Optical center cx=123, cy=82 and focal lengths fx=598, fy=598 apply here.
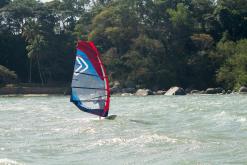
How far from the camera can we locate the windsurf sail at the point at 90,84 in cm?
2072

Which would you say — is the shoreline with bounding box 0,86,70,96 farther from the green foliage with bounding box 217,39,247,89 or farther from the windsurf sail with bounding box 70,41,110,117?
the windsurf sail with bounding box 70,41,110,117

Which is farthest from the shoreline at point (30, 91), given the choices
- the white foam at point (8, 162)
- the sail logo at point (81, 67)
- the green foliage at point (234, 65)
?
the white foam at point (8, 162)

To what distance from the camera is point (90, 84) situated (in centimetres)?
2088

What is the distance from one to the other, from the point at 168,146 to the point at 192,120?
6134 mm

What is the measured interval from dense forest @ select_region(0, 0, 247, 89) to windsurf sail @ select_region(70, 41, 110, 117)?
103 ft

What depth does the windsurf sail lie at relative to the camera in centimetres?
2072

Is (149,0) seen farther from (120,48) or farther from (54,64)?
(54,64)

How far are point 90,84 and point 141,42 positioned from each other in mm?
35165

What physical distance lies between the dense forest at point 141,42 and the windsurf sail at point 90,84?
31464 mm

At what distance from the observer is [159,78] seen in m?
54.7

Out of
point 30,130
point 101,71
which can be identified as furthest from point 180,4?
point 30,130

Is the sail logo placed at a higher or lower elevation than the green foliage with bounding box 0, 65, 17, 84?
higher

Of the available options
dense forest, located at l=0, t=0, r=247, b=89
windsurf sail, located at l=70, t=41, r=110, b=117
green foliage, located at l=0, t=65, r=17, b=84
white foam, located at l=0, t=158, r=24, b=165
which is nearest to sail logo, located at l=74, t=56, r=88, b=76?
windsurf sail, located at l=70, t=41, r=110, b=117

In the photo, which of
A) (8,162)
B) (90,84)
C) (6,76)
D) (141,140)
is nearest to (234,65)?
(6,76)
